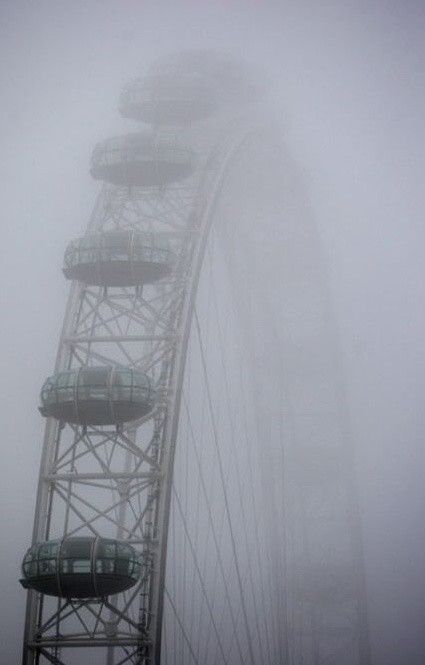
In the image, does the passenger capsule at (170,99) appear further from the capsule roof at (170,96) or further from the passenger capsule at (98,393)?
the passenger capsule at (98,393)

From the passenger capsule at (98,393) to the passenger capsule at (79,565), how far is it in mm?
3861

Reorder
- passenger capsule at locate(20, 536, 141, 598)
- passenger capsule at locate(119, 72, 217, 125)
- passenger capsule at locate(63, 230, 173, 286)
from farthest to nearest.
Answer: passenger capsule at locate(119, 72, 217, 125) < passenger capsule at locate(63, 230, 173, 286) < passenger capsule at locate(20, 536, 141, 598)

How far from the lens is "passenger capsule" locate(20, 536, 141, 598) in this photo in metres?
25.1

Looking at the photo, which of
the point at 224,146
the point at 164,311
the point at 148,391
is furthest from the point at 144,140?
the point at 148,391

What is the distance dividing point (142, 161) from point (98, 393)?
11.7 meters

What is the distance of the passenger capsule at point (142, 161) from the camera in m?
35.3

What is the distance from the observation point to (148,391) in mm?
27266

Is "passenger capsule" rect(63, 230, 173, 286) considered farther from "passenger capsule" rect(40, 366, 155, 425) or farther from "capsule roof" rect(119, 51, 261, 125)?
"capsule roof" rect(119, 51, 261, 125)

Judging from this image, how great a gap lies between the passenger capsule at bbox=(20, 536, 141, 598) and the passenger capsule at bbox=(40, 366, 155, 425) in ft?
12.7

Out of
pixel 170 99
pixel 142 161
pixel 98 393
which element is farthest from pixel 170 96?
pixel 98 393

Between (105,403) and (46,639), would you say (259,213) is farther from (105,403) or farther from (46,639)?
(46,639)

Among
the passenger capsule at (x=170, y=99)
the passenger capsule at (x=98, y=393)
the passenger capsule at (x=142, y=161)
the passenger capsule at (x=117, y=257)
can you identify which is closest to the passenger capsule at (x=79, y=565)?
the passenger capsule at (x=98, y=393)

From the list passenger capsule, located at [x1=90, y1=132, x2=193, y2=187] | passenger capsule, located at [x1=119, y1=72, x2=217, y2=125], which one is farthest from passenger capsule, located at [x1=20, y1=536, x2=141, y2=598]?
passenger capsule, located at [x1=119, y1=72, x2=217, y2=125]

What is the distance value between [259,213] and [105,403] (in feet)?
85.8
